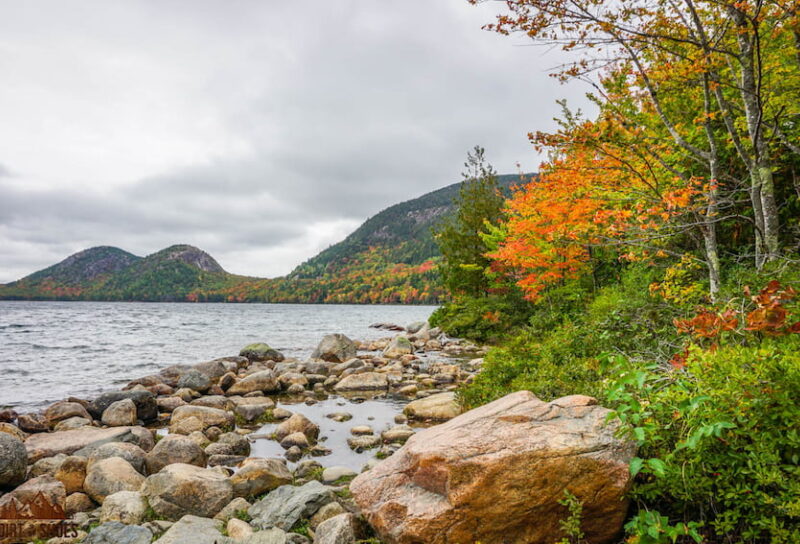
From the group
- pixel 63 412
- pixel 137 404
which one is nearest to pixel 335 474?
pixel 137 404

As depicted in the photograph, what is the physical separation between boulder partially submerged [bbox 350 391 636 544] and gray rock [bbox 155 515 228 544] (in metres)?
1.81

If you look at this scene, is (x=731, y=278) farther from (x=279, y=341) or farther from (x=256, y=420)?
(x=279, y=341)

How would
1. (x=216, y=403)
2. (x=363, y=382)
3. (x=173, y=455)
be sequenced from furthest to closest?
(x=363, y=382) < (x=216, y=403) < (x=173, y=455)

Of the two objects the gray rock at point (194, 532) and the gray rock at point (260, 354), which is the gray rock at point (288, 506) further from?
the gray rock at point (260, 354)

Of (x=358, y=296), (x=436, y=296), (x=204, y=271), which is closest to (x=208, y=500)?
(x=436, y=296)

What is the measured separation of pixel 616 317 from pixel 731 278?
2.04 metres

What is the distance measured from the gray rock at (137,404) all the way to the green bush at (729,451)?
11365 millimetres

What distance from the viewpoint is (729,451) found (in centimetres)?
315

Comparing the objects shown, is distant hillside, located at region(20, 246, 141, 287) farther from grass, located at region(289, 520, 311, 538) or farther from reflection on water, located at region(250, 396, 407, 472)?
A: grass, located at region(289, 520, 311, 538)

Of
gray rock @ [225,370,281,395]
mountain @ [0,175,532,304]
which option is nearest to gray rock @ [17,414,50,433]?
gray rock @ [225,370,281,395]

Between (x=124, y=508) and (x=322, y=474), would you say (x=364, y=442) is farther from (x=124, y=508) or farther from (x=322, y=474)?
(x=124, y=508)

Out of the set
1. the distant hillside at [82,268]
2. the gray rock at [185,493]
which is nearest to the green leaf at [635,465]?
the gray rock at [185,493]

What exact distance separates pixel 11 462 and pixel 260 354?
15.3m

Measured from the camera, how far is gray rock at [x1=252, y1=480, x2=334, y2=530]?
482 centimetres
